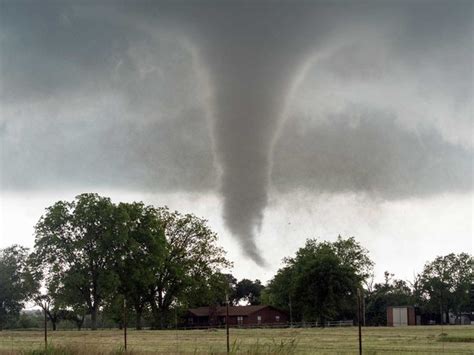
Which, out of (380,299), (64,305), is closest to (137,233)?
(64,305)

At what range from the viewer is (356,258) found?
13088 cm

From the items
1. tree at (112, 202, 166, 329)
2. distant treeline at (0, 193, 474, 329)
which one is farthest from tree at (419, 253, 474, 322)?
tree at (112, 202, 166, 329)

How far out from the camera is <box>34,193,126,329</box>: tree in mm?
83875

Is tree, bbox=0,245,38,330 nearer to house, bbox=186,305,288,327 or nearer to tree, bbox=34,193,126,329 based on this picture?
tree, bbox=34,193,126,329

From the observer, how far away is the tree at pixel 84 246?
275 ft

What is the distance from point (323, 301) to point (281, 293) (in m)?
23.9

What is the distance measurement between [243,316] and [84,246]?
5260 centimetres

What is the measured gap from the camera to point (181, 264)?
10081 cm

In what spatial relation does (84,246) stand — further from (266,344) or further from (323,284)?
(266,344)

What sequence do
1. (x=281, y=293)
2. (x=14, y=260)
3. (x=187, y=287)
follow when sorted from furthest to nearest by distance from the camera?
(x=281, y=293) < (x=14, y=260) < (x=187, y=287)

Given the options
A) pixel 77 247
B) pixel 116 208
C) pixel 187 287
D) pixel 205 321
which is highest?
A: pixel 116 208

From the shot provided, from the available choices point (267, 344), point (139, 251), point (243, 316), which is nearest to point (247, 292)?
point (243, 316)

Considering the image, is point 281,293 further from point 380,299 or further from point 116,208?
point 116,208

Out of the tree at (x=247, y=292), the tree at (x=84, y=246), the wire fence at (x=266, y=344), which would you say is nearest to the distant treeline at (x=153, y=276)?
the tree at (x=84, y=246)
